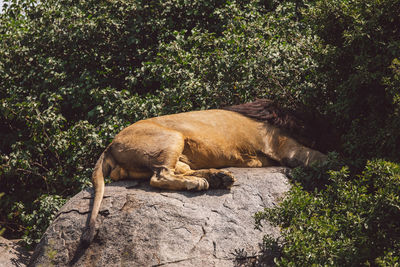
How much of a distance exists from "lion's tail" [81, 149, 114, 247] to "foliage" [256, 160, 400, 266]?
1.56 m

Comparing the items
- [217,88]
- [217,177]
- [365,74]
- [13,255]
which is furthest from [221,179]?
[13,255]

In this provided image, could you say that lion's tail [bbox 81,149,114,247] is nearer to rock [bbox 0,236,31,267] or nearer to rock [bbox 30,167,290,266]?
rock [bbox 30,167,290,266]

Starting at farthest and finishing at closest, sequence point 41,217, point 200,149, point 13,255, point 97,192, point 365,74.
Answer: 1. point 41,217
2. point 13,255
3. point 200,149
4. point 365,74
5. point 97,192

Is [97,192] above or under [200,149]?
under

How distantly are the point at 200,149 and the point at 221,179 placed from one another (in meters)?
0.76

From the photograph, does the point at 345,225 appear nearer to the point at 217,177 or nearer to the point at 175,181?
the point at 217,177

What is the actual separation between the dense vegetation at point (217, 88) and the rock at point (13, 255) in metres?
0.37

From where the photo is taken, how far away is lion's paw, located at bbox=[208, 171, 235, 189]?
17.8ft

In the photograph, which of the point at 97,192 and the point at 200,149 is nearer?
the point at 97,192

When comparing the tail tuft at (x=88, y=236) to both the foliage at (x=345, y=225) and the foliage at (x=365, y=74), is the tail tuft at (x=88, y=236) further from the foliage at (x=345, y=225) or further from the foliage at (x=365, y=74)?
the foliage at (x=365, y=74)

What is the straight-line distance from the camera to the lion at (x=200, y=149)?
5527mm

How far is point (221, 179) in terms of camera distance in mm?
5441

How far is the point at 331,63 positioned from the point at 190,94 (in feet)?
7.21

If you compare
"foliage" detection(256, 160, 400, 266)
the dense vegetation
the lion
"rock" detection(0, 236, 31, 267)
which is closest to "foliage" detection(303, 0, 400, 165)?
the dense vegetation
